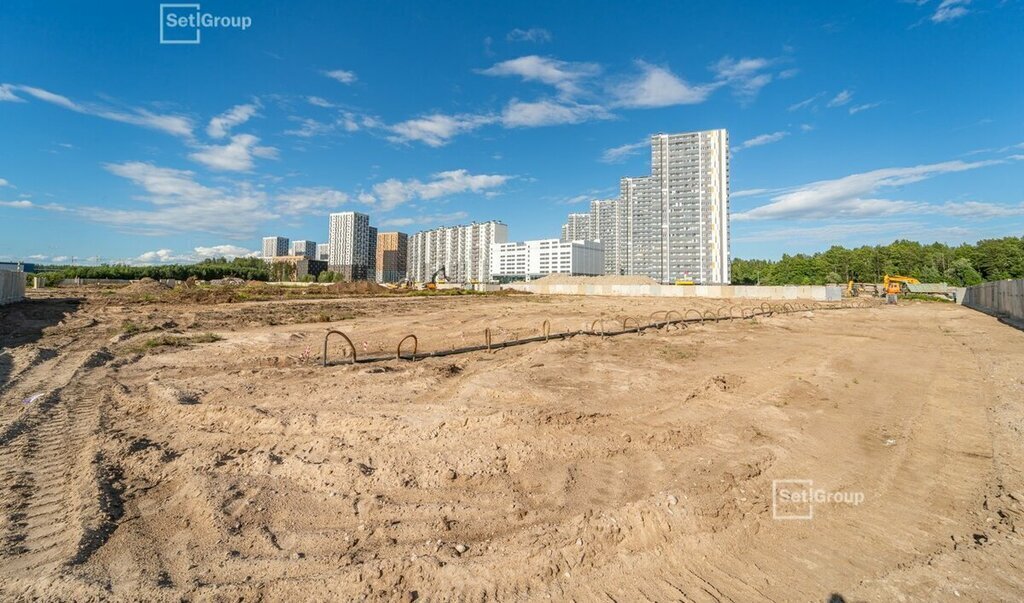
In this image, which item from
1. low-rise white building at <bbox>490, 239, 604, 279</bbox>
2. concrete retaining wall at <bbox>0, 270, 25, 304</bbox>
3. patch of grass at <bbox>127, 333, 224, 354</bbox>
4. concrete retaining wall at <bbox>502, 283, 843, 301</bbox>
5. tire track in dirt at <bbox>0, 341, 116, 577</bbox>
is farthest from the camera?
low-rise white building at <bbox>490, 239, 604, 279</bbox>

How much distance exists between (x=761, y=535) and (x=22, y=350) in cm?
1720

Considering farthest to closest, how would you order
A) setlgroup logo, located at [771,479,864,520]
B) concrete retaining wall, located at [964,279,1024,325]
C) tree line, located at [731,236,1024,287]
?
1. tree line, located at [731,236,1024,287]
2. concrete retaining wall, located at [964,279,1024,325]
3. setlgroup logo, located at [771,479,864,520]

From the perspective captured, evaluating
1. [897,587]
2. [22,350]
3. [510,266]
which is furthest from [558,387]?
[510,266]

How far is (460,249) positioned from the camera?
479ft

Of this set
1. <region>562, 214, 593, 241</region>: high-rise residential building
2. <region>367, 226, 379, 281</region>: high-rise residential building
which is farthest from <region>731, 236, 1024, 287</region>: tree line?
<region>367, 226, 379, 281</region>: high-rise residential building

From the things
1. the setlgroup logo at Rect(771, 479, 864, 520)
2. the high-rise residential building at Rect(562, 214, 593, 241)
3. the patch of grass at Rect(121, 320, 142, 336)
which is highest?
the high-rise residential building at Rect(562, 214, 593, 241)

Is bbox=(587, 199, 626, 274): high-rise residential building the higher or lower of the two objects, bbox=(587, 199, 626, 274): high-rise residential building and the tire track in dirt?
the higher

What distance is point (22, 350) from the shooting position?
449 inches

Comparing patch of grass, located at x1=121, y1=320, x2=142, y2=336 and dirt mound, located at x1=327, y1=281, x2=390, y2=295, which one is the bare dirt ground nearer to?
patch of grass, located at x1=121, y1=320, x2=142, y2=336

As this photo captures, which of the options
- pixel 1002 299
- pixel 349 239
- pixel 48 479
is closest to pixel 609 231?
pixel 349 239

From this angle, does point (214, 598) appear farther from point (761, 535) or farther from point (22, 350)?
point (22, 350)

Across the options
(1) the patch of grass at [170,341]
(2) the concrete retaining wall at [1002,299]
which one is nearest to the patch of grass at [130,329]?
(1) the patch of grass at [170,341]

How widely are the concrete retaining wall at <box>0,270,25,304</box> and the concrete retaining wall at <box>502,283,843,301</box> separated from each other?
55415 mm

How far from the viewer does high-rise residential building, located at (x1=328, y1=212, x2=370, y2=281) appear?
154625 millimetres
